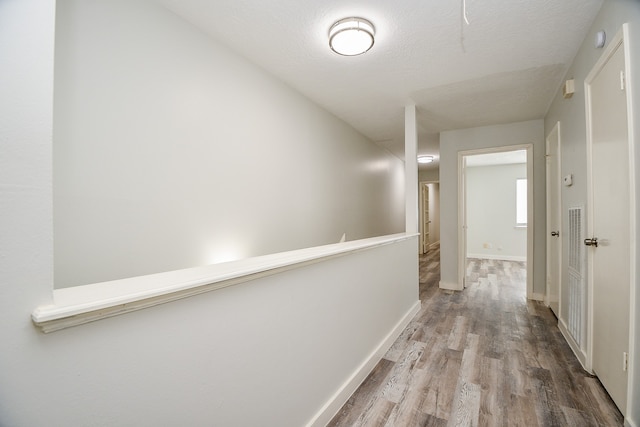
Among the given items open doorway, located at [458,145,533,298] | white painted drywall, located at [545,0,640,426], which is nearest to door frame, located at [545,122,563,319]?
white painted drywall, located at [545,0,640,426]

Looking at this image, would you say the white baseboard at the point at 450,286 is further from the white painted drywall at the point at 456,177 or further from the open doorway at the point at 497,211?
the open doorway at the point at 497,211

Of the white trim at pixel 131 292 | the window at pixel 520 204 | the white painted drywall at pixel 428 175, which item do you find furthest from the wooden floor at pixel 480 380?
the white painted drywall at pixel 428 175

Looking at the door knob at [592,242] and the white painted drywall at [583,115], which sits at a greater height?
the white painted drywall at [583,115]

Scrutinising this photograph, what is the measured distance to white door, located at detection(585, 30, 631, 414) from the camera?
1.48 meters

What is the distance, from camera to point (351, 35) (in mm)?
1933

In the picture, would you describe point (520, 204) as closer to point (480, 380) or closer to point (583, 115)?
point (583, 115)

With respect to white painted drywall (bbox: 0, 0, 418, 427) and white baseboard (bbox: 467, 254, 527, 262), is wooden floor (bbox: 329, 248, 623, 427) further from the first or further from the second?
white baseboard (bbox: 467, 254, 527, 262)

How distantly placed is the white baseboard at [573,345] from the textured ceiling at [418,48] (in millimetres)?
2320

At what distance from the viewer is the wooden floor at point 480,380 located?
156cm

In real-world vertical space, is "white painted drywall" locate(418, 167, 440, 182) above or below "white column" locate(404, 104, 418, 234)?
above

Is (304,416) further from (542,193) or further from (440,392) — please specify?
(542,193)

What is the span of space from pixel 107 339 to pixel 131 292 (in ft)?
0.37

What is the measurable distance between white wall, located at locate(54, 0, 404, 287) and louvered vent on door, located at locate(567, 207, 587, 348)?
240cm

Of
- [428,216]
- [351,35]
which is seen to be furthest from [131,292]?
[428,216]
